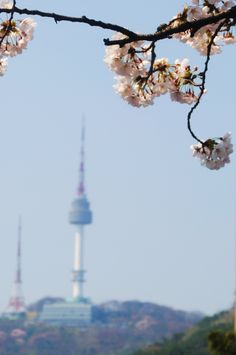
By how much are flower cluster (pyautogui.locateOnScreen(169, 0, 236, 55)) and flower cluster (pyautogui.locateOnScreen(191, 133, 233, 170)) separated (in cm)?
55

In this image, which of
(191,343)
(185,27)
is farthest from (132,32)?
(191,343)

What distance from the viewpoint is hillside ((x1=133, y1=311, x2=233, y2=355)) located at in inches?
4648

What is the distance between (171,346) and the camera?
402 ft

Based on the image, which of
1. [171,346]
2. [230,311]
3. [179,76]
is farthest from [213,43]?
[230,311]

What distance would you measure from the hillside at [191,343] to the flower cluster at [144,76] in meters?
96.8

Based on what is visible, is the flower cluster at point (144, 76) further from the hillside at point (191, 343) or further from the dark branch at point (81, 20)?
the hillside at point (191, 343)

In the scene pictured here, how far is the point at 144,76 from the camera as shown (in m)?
8.10

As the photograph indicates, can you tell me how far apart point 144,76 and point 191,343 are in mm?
118021

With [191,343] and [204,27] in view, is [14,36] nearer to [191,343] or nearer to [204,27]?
[204,27]

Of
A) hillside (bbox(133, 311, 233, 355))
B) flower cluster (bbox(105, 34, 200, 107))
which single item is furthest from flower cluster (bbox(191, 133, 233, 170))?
hillside (bbox(133, 311, 233, 355))

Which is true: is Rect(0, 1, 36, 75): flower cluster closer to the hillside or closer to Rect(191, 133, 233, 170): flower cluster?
Rect(191, 133, 233, 170): flower cluster

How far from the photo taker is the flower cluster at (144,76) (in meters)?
8.05

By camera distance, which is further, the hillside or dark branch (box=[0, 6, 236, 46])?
the hillside

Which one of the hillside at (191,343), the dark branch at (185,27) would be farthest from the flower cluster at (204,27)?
the hillside at (191,343)
